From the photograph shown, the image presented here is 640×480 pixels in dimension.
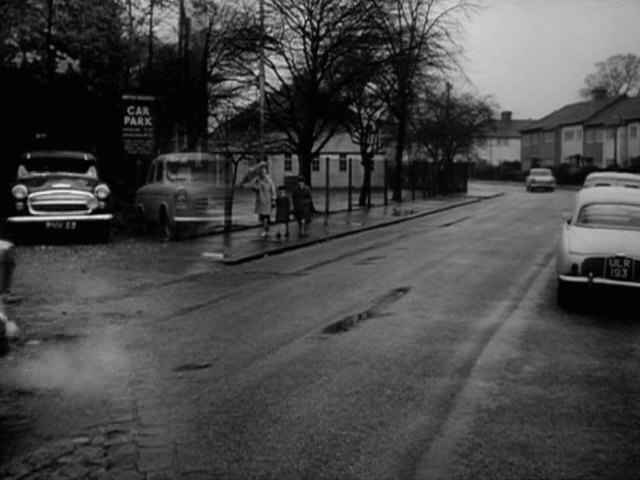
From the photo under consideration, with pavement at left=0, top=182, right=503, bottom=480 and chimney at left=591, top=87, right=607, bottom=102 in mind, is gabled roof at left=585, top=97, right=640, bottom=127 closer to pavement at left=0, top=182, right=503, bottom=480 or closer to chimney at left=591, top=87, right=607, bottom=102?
chimney at left=591, top=87, right=607, bottom=102

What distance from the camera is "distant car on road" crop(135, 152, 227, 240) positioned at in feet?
68.1

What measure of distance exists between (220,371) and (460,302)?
193 inches

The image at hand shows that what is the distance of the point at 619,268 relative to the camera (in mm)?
11273

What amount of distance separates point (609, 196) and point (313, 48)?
17683 mm

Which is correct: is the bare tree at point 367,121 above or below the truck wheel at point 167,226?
above

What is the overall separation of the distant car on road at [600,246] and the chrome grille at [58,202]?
10497 millimetres

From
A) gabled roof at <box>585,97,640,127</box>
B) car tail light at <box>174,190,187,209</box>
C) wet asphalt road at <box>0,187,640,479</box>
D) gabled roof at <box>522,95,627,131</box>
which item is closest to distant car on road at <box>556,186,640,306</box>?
wet asphalt road at <box>0,187,640,479</box>

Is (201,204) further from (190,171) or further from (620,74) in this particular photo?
(620,74)

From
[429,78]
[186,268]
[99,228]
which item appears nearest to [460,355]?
[186,268]

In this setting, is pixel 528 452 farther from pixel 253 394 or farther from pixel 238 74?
pixel 238 74

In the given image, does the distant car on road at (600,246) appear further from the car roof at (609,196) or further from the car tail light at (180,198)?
the car tail light at (180,198)

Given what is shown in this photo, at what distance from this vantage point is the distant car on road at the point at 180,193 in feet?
68.1

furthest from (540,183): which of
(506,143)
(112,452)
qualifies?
(506,143)

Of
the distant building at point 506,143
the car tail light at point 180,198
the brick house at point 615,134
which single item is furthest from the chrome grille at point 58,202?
the distant building at point 506,143
